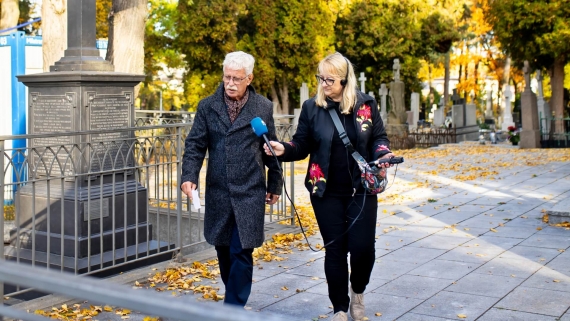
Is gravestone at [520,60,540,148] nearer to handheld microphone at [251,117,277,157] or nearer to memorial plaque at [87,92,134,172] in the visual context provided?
memorial plaque at [87,92,134,172]

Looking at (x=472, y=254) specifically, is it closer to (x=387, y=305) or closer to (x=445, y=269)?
(x=445, y=269)

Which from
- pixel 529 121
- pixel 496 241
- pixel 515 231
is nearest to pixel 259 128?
pixel 496 241

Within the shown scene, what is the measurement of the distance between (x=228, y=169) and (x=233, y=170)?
34mm

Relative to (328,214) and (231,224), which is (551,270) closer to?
(328,214)

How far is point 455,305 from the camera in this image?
18.6 ft

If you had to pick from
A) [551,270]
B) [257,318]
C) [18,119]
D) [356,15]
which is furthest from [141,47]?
[356,15]

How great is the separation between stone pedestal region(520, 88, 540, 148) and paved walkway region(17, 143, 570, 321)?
11.1m

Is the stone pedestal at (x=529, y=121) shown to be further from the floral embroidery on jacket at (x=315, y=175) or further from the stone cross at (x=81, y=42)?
the floral embroidery on jacket at (x=315, y=175)

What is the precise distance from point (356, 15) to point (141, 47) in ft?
88.9

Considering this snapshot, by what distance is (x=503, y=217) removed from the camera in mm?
9766

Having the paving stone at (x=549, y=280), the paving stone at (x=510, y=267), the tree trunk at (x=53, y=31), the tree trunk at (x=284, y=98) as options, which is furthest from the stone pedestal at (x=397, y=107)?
the paving stone at (x=549, y=280)

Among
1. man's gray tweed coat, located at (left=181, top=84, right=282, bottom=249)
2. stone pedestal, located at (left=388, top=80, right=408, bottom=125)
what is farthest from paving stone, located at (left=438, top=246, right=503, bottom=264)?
stone pedestal, located at (left=388, top=80, right=408, bottom=125)

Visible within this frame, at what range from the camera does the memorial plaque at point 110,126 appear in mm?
6848

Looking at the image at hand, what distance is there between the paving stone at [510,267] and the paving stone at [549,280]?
0.28ft
